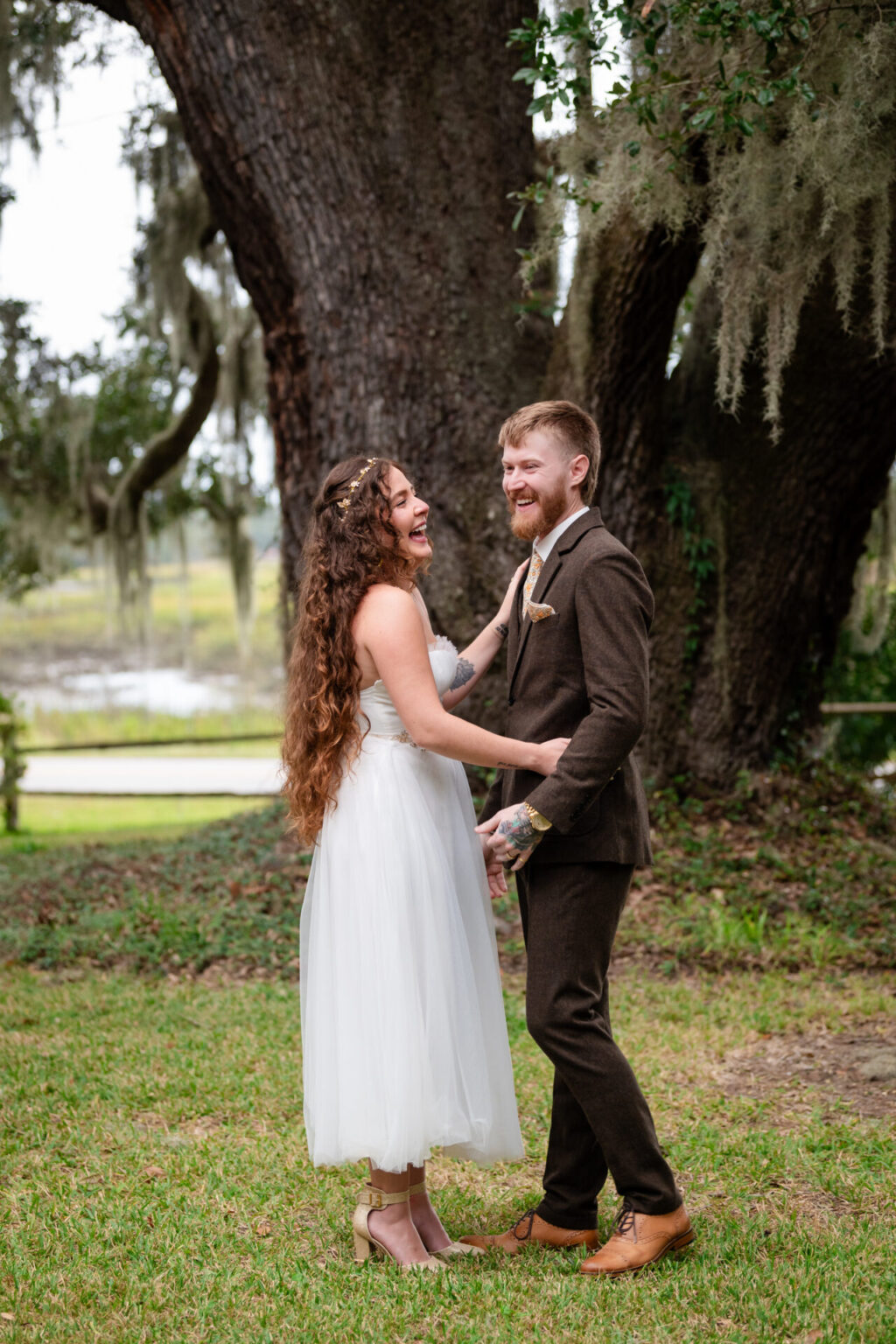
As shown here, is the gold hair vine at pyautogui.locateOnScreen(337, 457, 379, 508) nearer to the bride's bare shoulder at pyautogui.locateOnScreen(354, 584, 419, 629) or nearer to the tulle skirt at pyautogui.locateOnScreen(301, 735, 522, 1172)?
the bride's bare shoulder at pyautogui.locateOnScreen(354, 584, 419, 629)

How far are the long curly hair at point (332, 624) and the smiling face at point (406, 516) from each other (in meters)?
0.02

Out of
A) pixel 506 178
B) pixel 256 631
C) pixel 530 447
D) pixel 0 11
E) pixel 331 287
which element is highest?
pixel 0 11

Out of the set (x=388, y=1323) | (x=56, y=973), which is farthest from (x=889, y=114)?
(x=56, y=973)

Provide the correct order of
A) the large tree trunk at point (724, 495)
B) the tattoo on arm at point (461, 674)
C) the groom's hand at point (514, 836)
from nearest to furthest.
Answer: the groom's hand at point (514, 836), the tattoo on arm at point (461, 674), the large tree trunk at point (724, 495)

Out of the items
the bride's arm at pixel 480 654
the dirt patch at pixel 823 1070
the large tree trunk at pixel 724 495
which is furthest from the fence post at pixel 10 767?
the bride's arm at pixel 480 654

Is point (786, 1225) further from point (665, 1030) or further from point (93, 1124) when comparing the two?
point (93, 1124)

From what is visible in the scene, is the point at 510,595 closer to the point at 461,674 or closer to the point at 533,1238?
the point at 461,674

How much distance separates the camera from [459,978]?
287 centimetres

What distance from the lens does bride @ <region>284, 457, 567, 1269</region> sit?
2781 mm

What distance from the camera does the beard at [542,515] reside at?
2867mm

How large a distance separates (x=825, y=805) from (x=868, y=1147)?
356cm

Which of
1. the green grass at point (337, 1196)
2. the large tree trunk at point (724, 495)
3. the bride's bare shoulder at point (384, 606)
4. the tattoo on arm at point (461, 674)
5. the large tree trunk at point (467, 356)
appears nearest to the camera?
the green grass at point (337, 1196)

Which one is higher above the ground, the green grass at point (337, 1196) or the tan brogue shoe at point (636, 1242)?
the tan brogue shoe at point (636, 1242)

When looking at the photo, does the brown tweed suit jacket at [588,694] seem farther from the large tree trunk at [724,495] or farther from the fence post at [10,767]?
the fence post at [10,767]
